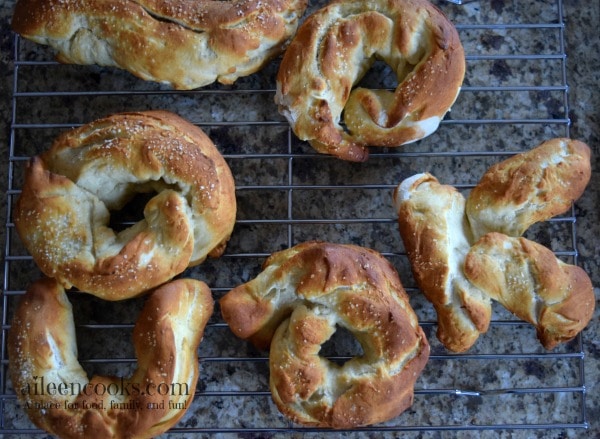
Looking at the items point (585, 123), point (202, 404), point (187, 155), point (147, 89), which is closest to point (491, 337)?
point (585, 123)

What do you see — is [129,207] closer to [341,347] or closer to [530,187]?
[341,347]

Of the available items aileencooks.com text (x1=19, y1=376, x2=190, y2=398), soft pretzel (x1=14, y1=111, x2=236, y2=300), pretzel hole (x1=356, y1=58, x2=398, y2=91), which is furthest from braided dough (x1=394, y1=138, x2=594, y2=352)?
aileencooks.com text (x1=19, y1=376, x2=190, y2=398)

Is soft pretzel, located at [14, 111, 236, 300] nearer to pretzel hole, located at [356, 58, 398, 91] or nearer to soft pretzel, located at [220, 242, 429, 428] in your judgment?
soft pretzel, located at [220, 242, 429, 428]

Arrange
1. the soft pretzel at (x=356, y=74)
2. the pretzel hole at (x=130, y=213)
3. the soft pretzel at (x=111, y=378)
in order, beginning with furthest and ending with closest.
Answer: the pretzel hole at (x=130, y=213), the soft pretzel at (x=356, y=74), the soft pretzel at (x=111, y=378)

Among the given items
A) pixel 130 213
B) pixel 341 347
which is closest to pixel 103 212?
pixel 130 213

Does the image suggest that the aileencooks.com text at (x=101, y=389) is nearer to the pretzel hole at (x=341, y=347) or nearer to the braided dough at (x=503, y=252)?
the pretzel hole at (x=341, y=347)

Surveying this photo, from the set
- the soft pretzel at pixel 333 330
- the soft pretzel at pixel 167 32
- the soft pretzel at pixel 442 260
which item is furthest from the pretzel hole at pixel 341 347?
the soft pretzel at pixel 167 32

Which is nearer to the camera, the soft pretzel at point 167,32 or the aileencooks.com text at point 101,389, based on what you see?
the aileencooks.com text at point 101,389
